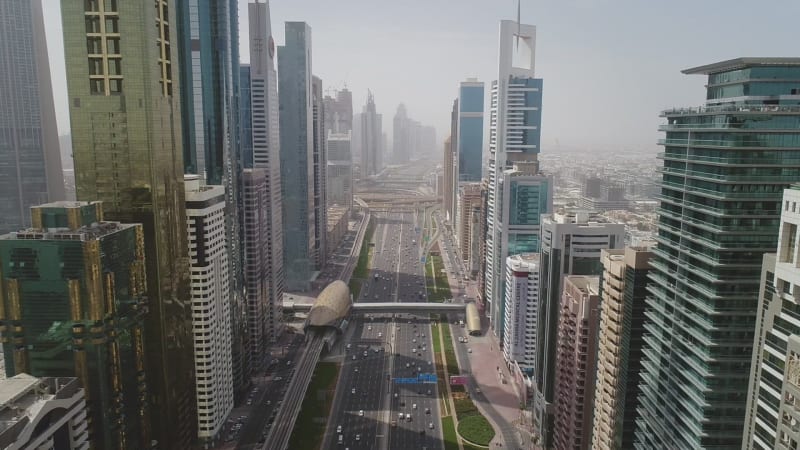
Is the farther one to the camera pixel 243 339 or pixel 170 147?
pixel 243 339

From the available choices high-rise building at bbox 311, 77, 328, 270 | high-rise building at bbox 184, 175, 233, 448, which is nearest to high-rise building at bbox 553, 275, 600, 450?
high-rise building at bbox 184, 175, 233, 448

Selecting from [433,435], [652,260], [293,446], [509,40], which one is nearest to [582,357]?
[652,260]

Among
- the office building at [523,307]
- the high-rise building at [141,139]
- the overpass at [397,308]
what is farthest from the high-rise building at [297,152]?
the high-rise building at [141,139]

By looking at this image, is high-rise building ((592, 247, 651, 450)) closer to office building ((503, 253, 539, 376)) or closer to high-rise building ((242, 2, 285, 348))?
office building ((503, 253, 539, 376))

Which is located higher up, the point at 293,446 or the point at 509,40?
the point at 509,40

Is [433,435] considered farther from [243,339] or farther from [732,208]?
[732,208]

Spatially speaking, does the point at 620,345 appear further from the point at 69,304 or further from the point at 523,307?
the point at 69,304

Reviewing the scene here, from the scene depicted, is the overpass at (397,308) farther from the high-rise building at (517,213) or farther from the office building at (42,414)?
the office building at (42,414)

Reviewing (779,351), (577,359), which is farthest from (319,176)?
(779,351)
